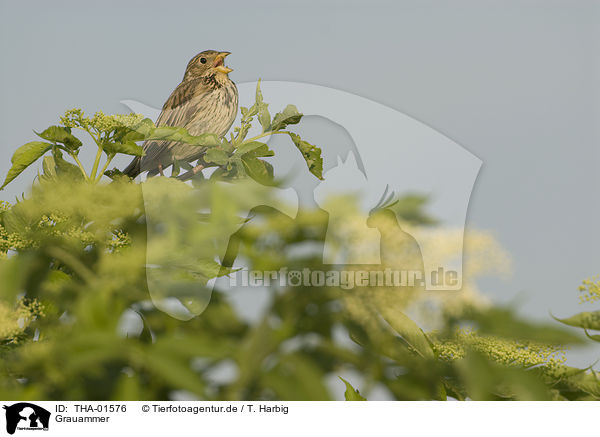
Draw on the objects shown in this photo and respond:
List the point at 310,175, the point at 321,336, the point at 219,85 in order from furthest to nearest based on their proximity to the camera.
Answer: the point at 219,85
the point at 310,175
the point at 321,336

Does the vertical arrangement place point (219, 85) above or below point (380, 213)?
above

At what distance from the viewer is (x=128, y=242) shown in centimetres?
38

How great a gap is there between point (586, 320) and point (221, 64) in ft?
1.38

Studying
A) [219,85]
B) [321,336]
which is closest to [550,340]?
[321,336]

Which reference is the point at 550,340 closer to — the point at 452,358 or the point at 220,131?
the point at 452,358

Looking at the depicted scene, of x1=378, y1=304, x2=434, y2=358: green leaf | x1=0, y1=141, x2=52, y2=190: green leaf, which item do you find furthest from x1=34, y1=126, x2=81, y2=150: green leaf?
x1=378, y1=304, x2=434, y2=358: green leaf

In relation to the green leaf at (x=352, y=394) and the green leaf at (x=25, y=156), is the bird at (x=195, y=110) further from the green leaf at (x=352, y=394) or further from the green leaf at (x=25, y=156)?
the green leaf at (x=352, y=394)

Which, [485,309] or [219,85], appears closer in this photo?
[485,309]

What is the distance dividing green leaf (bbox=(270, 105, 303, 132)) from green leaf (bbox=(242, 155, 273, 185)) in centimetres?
4

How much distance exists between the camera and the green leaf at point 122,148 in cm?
44

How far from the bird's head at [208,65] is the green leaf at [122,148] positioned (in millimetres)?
132

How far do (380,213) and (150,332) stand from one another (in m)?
0.18
